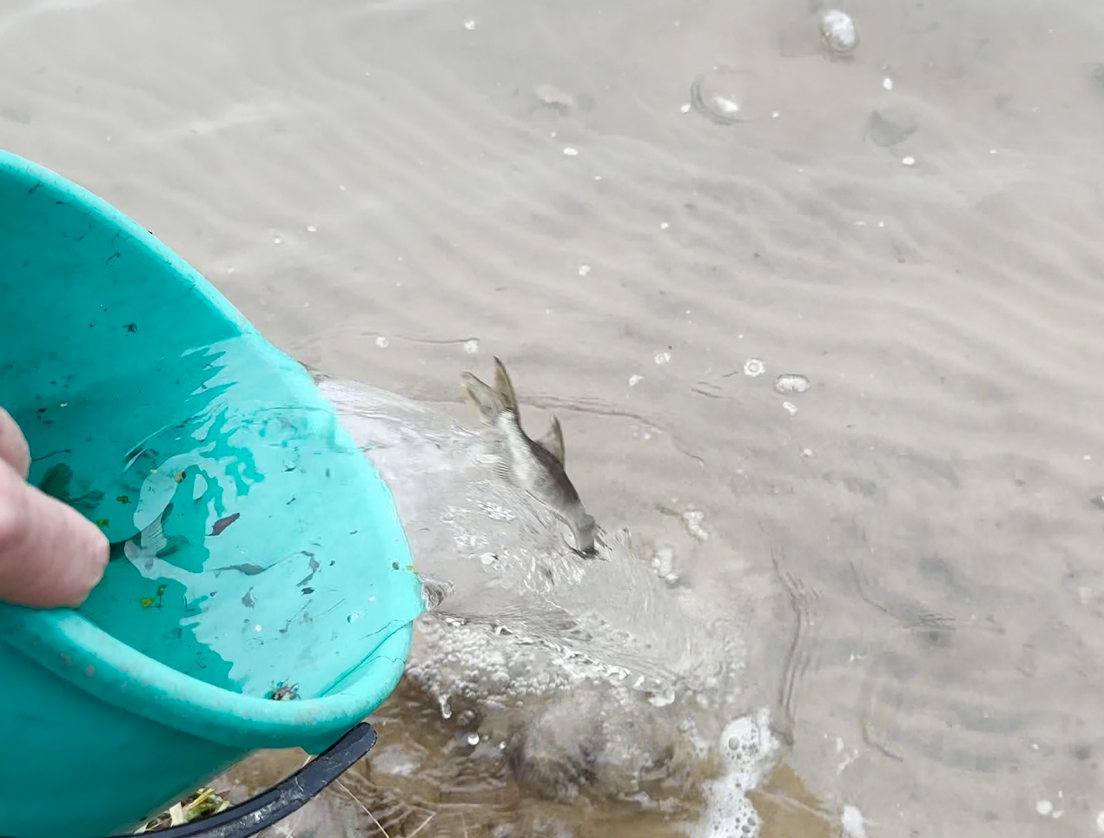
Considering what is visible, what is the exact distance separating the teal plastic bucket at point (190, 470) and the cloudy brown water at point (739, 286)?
0.69 m

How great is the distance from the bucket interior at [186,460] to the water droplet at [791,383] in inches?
69.0

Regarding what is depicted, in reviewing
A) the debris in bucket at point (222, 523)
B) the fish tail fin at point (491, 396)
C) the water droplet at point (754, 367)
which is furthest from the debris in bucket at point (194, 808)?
the water droplet at point (754, 367)

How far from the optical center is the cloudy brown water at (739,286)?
2566mm

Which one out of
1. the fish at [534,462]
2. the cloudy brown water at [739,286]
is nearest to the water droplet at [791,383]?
the cloudy brown water at [739,286]

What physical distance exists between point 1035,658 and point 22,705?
8.39 feet

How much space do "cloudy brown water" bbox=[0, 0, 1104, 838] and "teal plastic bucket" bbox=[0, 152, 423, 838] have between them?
688 millimetres

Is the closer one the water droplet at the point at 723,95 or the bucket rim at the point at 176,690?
the bucket rim at the point at 176,690

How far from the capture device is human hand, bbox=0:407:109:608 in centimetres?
107

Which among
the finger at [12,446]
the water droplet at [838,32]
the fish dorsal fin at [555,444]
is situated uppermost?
the finger at [12,446]

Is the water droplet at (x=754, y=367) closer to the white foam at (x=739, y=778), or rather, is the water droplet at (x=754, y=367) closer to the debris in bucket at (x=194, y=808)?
the white foam at (x=739, y=778)

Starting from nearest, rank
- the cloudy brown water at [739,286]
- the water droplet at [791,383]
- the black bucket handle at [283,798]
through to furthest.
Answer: the black bucket handle at [283,798]
the cloudy brown water at [739,286]
the water droplet at [791,383]

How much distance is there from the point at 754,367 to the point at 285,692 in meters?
2.07

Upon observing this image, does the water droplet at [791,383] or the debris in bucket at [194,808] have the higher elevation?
the water droplet at [791,383]

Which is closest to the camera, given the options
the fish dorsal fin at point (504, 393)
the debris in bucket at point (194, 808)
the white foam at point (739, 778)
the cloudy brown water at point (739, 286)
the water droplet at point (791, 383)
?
the debris in bucket at point (194, 808)
